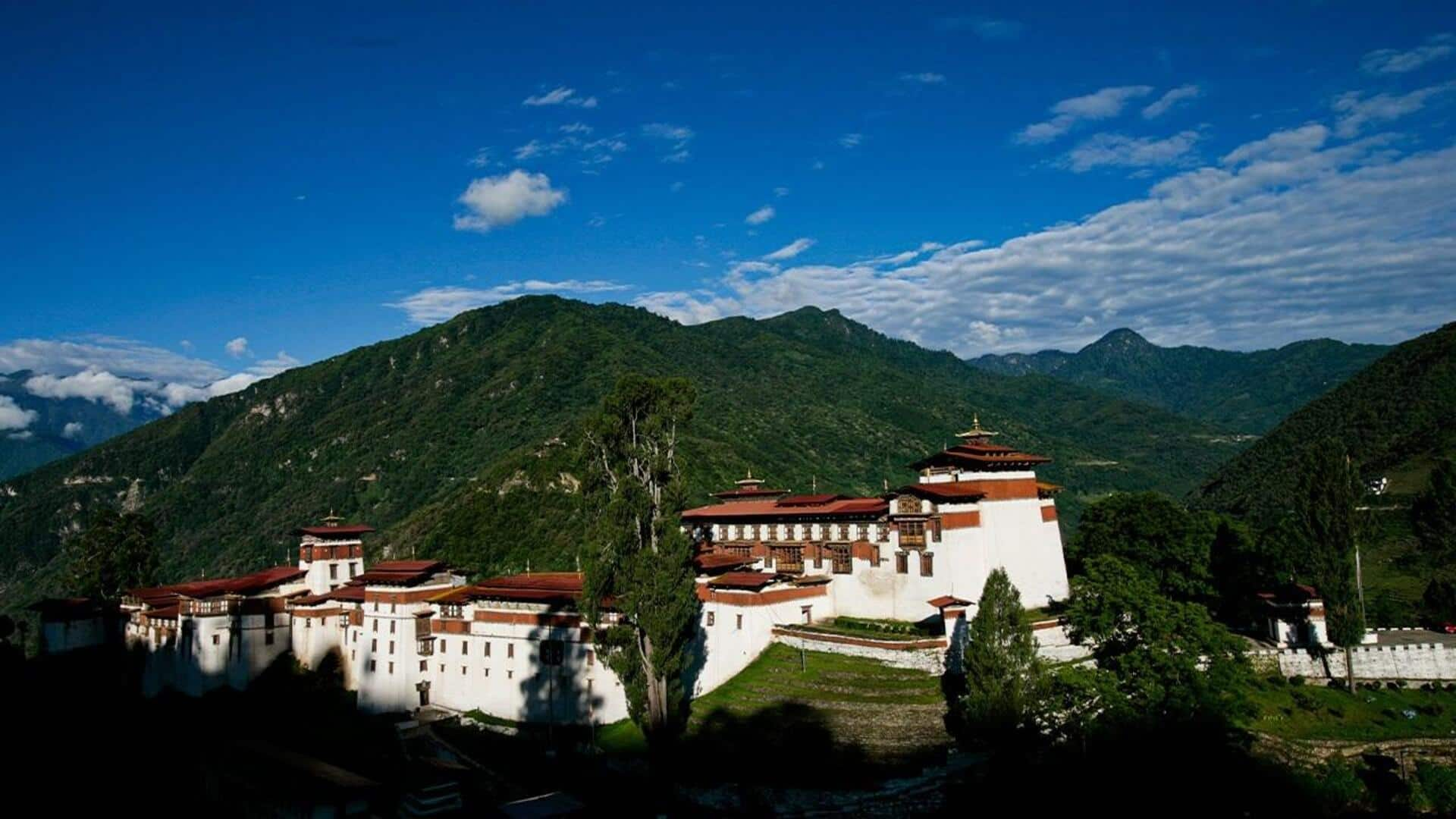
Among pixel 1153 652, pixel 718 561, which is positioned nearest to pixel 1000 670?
pixel 1153 652

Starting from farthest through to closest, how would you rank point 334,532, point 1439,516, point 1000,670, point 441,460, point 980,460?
point 441,460 < point 1439,516 < point 334,532 < point 980,460 < point 1000,670

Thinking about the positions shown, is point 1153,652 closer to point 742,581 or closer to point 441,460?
point 742,581

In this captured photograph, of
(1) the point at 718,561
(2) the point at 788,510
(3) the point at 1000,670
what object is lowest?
(3) the point at 1000,670

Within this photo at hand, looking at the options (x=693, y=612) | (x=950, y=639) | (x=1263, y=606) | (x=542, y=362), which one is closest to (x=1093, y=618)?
(x=950, y=639)

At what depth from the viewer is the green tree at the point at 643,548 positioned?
3684cm

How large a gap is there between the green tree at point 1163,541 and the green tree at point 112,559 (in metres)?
65.7

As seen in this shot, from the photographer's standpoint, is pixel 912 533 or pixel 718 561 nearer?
pixel 912 533

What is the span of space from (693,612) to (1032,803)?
1480 centimetres

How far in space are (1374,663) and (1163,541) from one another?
10848mm

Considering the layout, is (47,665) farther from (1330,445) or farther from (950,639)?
(1330,445)

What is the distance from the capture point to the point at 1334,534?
44844 millimetres

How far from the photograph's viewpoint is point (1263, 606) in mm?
48969

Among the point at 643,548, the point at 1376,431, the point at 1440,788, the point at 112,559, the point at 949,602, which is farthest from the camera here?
the point at 1376,431

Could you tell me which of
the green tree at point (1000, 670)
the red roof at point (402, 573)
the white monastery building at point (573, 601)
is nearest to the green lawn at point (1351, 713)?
the green tree at point (1000, 670)
